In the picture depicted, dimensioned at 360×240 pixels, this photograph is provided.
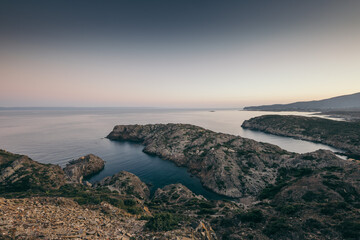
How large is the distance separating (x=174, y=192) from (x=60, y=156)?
60936 mm

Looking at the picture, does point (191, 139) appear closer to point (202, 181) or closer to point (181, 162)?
point (181, 162)

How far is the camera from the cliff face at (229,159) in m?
39.6

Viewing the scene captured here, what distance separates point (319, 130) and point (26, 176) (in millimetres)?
159180

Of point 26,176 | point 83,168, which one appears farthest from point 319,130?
point 26,176

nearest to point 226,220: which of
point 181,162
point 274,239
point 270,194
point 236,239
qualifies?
point 236,239

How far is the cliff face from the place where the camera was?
39625 mm

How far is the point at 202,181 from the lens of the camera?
145 ft

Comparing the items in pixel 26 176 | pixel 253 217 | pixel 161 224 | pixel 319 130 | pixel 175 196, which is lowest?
pixel 175 196

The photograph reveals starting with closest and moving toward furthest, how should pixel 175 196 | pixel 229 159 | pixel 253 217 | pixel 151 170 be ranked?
pixel 253 217, pixel 175 196, pixel 229 159, pixel 151 170

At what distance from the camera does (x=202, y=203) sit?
2631 centimetres

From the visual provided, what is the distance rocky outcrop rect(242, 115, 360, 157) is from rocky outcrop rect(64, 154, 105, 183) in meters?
120

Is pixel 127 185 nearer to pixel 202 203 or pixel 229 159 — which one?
pixel 202 203

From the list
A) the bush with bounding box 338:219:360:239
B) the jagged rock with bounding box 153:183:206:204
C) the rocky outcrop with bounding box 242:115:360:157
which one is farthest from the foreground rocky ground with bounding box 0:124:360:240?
the rocky outcrop with bounding box 242:115:360:157

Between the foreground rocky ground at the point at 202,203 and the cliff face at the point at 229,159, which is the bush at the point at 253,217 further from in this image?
the cliff face at the point at 229,159
